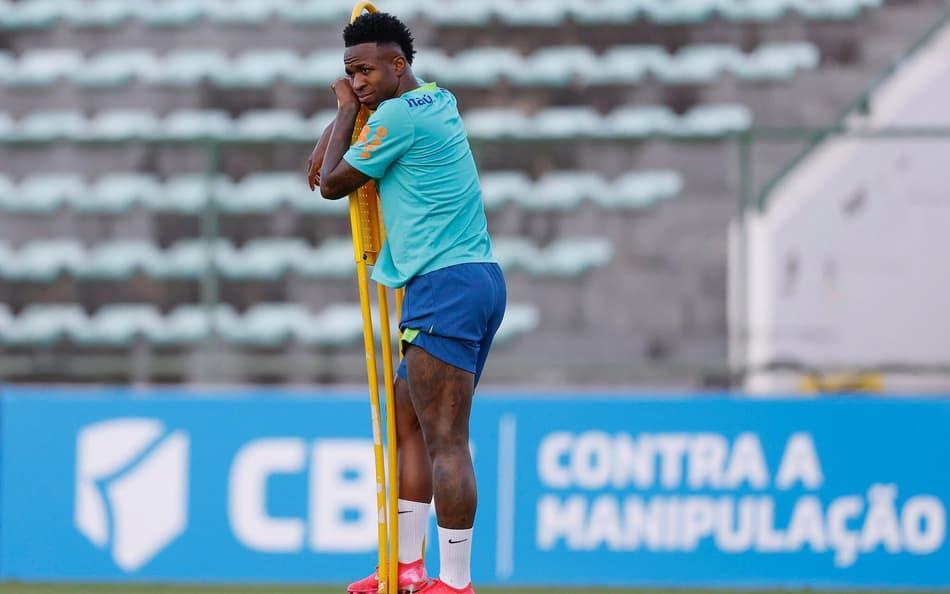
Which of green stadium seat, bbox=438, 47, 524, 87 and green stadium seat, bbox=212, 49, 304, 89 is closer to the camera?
green stadium seat, bbox=438, 47, 524, 87

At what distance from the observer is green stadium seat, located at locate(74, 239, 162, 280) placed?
9.15m

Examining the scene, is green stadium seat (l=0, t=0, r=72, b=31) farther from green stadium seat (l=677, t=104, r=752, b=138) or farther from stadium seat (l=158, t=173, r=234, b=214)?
green stadium seat (l=677, t=104, r=752, b=138)

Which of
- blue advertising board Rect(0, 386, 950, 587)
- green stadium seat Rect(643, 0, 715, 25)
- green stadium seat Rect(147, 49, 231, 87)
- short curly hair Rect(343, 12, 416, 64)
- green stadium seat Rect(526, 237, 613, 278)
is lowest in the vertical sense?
blue advertising board Rect(0, 386, 950, 587)

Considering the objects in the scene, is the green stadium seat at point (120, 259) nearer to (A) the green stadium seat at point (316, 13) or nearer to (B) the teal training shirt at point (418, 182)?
(A) the green stadium seat at point (316, 13)

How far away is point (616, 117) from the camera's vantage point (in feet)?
36.1

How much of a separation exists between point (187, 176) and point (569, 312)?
2437 mm

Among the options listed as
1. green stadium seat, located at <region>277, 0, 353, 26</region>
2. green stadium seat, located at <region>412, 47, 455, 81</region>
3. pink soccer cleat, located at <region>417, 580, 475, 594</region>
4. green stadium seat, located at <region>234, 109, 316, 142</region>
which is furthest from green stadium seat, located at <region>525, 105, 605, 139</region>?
pink soccer cleat, located at <region>417, 580, 475, 594</region>

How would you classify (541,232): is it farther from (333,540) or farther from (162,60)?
(162,60)

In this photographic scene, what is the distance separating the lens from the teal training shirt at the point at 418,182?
15.6ft

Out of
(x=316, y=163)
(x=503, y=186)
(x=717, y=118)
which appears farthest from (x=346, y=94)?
(x=717, y=118)

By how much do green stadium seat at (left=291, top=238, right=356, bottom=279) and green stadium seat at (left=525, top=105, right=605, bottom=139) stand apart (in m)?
2.29

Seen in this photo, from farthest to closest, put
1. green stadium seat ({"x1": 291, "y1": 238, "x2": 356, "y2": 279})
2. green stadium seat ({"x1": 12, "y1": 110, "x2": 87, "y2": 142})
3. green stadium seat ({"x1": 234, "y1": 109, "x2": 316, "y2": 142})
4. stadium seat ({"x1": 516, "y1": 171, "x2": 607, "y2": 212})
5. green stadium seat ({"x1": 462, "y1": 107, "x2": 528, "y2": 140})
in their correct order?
green stadium seat ({"x1": 12, "y1": 110, "x2": 87, "y2": 142})
green stadium seat ({"x1": 234, "y1": 109, "x2": 316, "y2": 142})
green stadium seat ({"x1": 462, "y1": 107, "x2": 528, "y2": 140})
green stadium seat ({"x1": 291, "y1": 238, "x2": 356, "y2": 279})
stadium seat ({"x1": 516, "y1": 171, "x2": 607, "y2": 212})

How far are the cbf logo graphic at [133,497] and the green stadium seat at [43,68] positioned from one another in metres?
4.68

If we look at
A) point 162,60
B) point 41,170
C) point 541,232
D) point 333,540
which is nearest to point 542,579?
point 333,540
